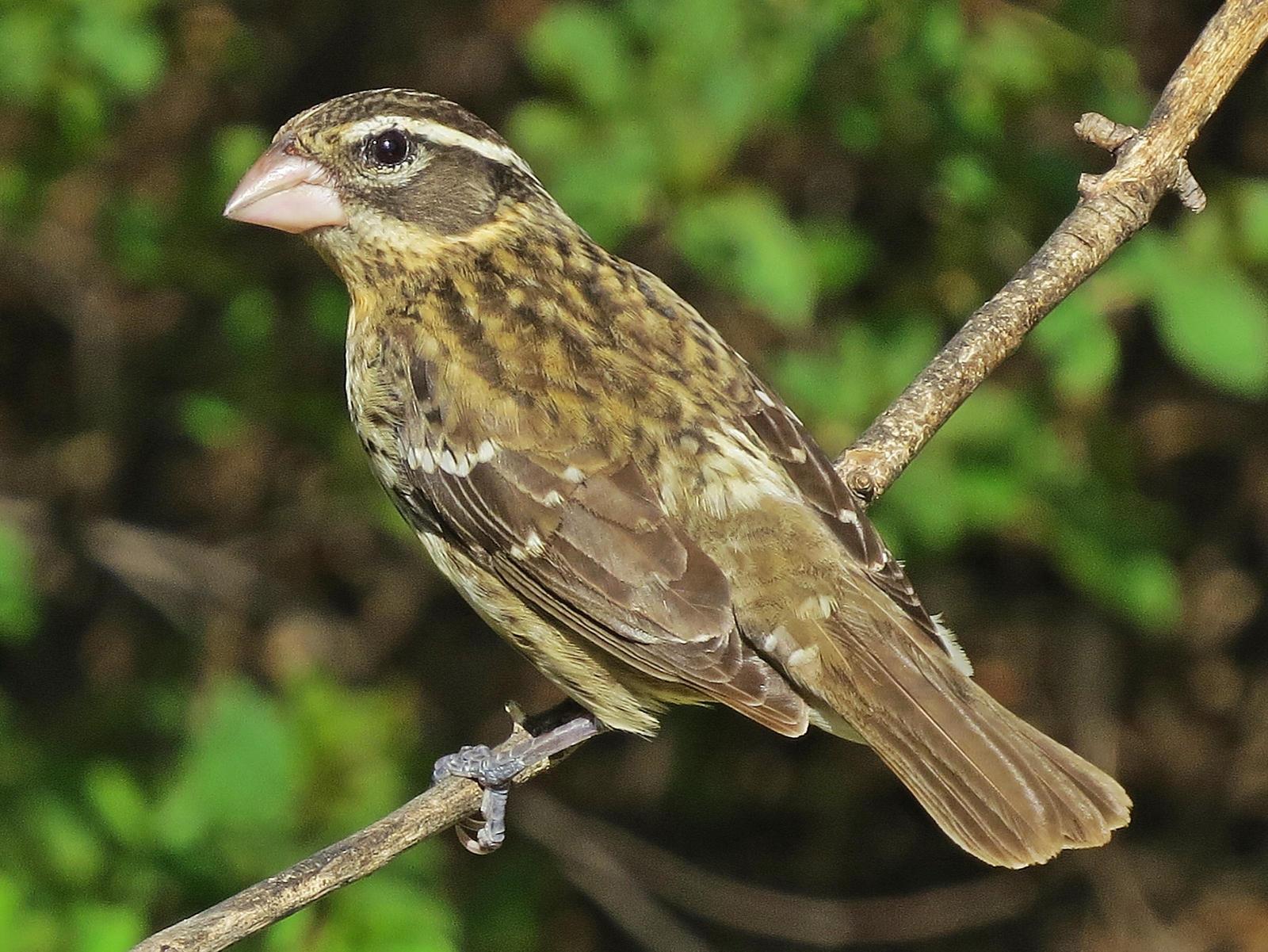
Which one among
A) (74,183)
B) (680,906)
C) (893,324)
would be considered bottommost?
(680,906)

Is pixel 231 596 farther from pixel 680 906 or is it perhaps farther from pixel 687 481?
pixel 687 481

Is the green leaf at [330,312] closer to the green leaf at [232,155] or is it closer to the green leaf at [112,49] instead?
Result: the green leaf at [232,155]

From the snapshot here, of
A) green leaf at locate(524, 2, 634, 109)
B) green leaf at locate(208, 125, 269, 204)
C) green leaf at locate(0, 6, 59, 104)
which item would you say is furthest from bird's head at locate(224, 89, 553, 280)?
green leaf at locate(0, 6, 59, 104)

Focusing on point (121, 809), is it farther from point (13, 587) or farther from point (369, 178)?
point (369, 178)

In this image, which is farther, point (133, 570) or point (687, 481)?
point (133, 570)

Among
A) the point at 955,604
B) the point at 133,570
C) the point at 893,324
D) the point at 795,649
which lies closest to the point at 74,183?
the point at 133,570

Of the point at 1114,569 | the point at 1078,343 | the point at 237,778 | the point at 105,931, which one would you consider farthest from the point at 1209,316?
the point at 105,931

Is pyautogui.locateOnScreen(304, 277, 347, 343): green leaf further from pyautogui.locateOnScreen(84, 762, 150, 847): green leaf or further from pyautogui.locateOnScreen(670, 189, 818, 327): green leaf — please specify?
pyautogui.locateOnScreen(84, 762, 150, 847): green leaf

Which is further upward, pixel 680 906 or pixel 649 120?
pixel 649 120
